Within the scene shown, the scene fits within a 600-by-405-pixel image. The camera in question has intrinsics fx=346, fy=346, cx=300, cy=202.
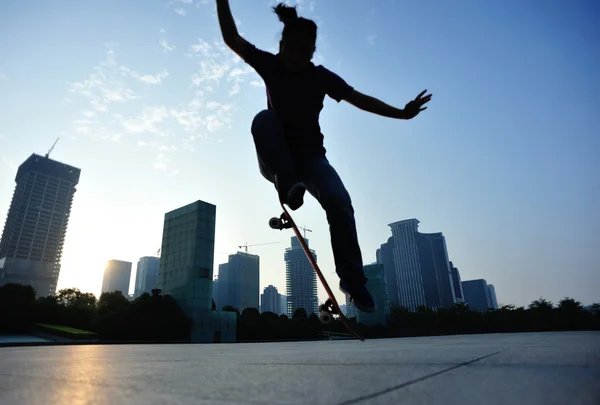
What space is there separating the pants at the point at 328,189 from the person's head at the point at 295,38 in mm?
697

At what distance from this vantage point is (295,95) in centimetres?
355

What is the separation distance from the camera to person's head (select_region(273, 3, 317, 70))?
3.35 meters

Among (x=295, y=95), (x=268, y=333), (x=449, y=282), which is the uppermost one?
(x=449, y=282)

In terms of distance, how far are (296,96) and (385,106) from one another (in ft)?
3.35

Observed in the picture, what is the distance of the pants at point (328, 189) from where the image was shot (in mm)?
3168

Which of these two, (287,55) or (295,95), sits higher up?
(287,55)

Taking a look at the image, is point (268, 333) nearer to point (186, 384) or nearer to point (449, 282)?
point (186, 384)

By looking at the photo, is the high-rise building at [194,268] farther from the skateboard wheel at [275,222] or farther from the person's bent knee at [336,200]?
the person's bent knee at [336,200]

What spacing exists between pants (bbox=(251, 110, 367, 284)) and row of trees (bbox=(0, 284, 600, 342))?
77.9ft

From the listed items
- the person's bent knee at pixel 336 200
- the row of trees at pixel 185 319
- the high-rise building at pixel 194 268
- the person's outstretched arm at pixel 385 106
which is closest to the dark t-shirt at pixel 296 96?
the person's outstretched arm at pixel 385 106

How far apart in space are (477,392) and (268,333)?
5425 cm

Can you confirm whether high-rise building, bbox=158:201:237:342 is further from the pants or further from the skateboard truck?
the pants

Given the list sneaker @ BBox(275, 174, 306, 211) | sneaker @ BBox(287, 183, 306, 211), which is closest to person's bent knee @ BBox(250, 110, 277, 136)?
sneaker @ BBox(275, 174, 306, 211)

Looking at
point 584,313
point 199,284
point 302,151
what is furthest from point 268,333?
point 584,313
